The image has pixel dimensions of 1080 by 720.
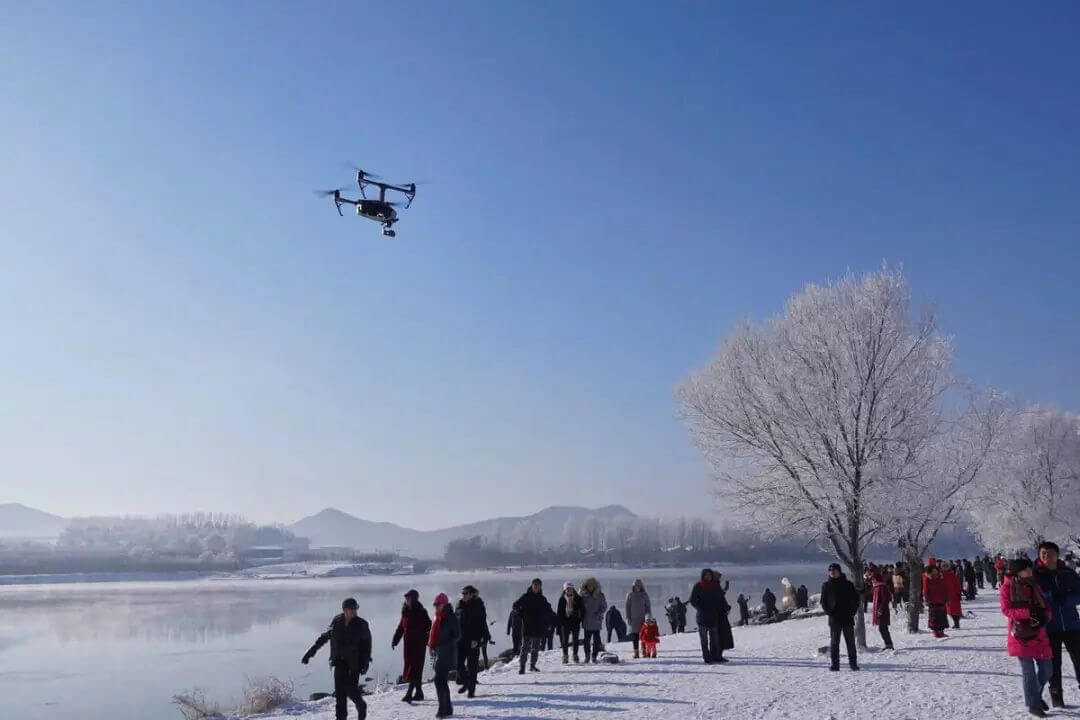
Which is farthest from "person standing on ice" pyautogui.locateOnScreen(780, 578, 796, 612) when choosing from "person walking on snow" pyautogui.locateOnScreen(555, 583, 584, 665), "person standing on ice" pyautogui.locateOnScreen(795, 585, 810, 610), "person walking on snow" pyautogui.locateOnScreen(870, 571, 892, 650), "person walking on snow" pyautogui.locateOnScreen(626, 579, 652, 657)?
"person walking on snow" pyautogui.locateOnScreen(555, 583, 584, 665)

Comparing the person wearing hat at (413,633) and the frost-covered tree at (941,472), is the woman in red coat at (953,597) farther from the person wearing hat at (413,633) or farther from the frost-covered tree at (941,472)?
the person wearing hat at (413,633)

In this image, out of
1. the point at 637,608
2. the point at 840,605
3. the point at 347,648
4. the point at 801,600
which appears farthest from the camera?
the point at 801,600

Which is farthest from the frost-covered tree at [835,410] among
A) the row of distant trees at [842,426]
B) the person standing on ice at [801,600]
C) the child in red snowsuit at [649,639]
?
the person standing on ice at [801,600]

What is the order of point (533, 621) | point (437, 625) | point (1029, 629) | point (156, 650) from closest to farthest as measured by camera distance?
point (1029, 629) < point (437, 625) < point (533, 621) < point (156, 650)

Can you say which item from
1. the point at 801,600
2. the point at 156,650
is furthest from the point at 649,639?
the point at 156,650

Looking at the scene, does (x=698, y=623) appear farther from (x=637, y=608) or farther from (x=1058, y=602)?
(x=1058, y=602)
